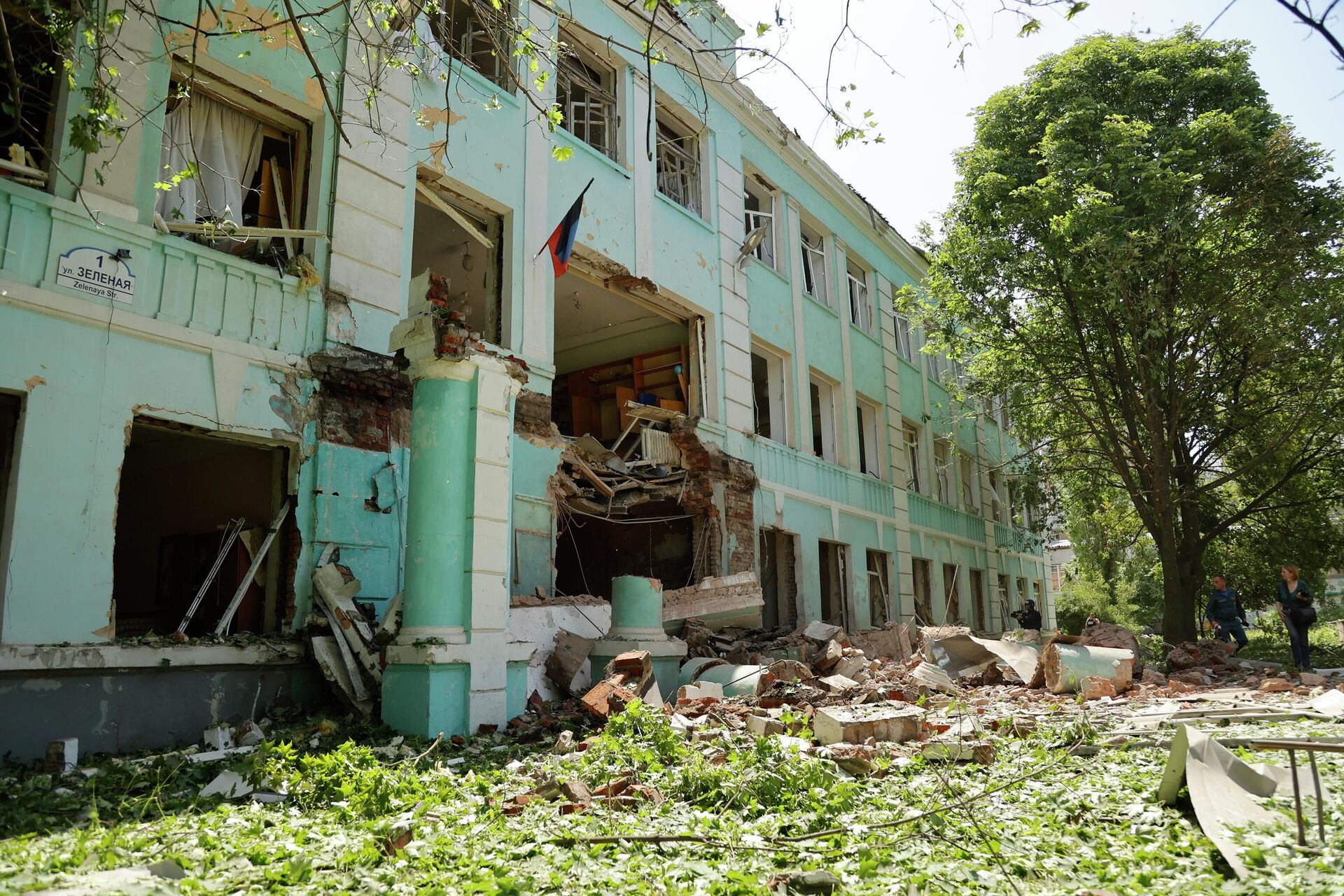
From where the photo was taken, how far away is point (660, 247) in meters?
13.8

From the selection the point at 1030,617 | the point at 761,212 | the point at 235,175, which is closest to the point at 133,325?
the point at 235,175

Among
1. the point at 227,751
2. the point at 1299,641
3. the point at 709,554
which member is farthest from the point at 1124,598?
the point at 227,751

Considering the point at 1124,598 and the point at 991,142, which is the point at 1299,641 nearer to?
the point at 991,142

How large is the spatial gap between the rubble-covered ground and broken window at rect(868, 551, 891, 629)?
36.6 ft

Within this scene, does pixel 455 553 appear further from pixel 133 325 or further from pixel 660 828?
pixel 660 828

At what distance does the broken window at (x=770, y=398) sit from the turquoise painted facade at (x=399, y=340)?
2.30 feet

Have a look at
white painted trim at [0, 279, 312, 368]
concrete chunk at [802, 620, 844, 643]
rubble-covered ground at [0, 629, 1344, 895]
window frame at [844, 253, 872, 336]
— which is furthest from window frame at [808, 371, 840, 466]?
white painted trim at [0, 279, 312, 368]

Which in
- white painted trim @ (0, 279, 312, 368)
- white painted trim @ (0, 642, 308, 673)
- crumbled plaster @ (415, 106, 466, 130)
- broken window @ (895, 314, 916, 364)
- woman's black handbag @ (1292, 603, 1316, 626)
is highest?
broken window @ (895, 314, 916, 364)

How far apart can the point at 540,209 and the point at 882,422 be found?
1073 cm

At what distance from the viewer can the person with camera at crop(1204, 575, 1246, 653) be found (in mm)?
16422

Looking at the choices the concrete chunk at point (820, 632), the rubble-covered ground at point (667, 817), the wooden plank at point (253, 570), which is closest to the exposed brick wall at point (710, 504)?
the concrete chunk at point (820, 632)

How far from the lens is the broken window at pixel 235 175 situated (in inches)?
324

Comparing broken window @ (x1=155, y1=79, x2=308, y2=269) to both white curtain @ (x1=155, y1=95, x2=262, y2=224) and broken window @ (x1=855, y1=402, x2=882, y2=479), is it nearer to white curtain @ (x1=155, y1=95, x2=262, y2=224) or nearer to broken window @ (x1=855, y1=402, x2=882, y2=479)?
white curtain @ (x1=155, y1=95, x2=262, y2=224)

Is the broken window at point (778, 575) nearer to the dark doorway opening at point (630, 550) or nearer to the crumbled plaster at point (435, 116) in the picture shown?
the dark doorway opening at point (630, 550)
